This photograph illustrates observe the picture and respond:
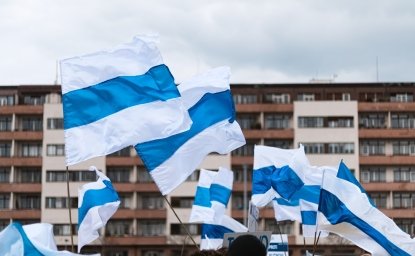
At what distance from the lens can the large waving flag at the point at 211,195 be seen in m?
26.7

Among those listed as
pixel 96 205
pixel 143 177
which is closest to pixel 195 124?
pixel 96 205

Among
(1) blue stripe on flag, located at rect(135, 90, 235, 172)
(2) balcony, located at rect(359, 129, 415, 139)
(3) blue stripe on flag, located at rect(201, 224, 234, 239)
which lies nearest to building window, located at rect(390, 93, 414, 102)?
(2) balcony, located at rect(359, 129, 415, 139)

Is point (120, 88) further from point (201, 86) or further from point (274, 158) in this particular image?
point (274, 158)

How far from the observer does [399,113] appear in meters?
86.1

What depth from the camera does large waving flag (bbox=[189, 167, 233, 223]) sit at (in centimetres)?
2670

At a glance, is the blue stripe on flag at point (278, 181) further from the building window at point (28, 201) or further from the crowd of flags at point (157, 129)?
the building window at point (28, 201)

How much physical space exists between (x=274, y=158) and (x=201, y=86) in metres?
5.94

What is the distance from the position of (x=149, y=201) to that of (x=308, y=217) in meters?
65.5

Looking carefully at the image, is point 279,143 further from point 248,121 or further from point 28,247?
point 28,247

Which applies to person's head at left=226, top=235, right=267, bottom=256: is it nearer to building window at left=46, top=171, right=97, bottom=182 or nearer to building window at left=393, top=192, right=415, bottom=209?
building window at left=393, top=192, right=415, bottom=209

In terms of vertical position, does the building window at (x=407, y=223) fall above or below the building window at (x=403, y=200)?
below

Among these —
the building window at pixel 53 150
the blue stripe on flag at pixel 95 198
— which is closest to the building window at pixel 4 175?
the building window at pixel 53 150

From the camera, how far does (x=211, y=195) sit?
90.2 feet

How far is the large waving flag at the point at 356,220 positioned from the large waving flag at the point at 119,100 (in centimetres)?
428
